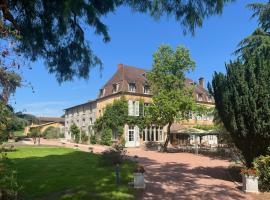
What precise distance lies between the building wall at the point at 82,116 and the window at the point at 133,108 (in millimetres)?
8433

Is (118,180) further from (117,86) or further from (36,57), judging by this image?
(117,86)

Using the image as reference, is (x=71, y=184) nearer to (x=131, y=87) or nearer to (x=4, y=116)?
(x=4, y=116)

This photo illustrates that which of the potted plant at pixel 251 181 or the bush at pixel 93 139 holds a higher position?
the bush at pixel 93 139

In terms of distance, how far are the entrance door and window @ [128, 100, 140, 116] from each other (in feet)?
5.43

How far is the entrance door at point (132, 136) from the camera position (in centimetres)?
4050

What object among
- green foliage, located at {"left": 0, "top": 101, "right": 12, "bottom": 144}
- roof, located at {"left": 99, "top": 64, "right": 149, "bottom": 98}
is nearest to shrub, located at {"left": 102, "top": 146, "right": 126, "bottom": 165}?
green foliage, located at {"left": 0, "top": 101, "right": 12, "bottom": 144}

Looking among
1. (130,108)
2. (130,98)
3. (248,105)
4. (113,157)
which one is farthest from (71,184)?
(130,98)

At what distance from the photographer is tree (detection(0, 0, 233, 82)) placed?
6184 mm

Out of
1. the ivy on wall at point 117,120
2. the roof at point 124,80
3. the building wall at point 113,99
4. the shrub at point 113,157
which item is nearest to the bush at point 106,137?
the ivy on wall at point 117,120

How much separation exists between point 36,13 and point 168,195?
682 centimetres

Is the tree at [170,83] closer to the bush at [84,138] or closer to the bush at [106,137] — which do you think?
the bush at [106,137]

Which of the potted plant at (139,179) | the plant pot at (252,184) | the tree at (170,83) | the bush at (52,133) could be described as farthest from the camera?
the bush at (52,133)

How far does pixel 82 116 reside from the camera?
2064 inches

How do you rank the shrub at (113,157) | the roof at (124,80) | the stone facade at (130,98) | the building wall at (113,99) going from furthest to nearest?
the roof at (124,80), the building wall at (113,99), the stone facade at (130,98), the shrub at (113,157)
